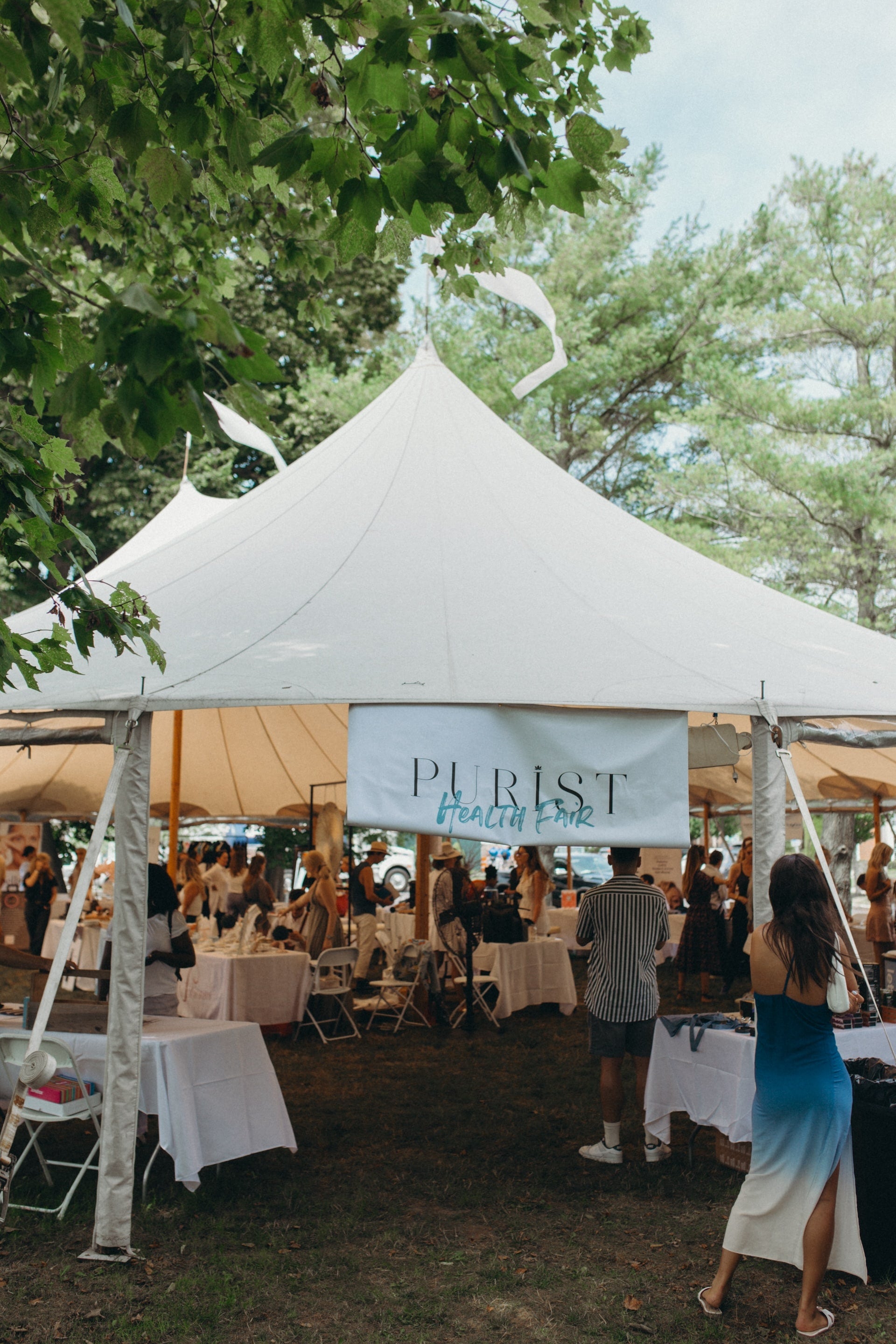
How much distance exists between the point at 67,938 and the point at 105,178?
283 centimetres

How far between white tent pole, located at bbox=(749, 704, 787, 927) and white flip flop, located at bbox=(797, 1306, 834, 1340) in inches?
56.4

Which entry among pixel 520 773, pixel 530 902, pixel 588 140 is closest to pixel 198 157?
pixel 588 140

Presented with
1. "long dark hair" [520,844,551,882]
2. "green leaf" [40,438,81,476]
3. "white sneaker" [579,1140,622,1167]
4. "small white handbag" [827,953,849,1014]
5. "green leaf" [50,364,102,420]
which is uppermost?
"green leaf" [40,438,81,476]

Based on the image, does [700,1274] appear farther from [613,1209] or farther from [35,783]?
[35,783]

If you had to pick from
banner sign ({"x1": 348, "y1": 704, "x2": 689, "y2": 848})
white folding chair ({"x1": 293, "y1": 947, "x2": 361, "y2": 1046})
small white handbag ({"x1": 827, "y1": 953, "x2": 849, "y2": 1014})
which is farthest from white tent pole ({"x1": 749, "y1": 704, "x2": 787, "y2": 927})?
white folding chair ({"x1": 293, "y1": 947, "x2": 361, "y2": 1046})

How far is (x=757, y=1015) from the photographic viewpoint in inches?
147

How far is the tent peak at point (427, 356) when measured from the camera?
7086 mm

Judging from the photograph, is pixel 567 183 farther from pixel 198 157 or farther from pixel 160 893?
pixel 160 893

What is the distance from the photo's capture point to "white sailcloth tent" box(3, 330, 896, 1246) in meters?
4.56

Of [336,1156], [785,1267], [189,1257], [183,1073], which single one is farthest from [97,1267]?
[785,1267]

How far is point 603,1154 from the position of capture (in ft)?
18.5

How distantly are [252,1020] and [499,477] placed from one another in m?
4.85

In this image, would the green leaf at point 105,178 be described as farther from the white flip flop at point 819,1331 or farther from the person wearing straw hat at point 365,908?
the person wearing straw hat at point 365,908

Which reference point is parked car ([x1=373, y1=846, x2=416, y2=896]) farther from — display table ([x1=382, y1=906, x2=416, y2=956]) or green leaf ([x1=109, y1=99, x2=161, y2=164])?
green leaf ([x1=109, y1=99, x2=161, y2=164])
